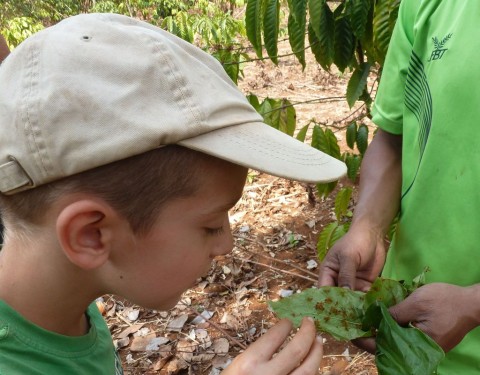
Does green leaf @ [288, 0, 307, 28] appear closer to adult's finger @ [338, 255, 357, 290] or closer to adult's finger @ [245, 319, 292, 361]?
adult's finger @ [338, 255, 357, 290]

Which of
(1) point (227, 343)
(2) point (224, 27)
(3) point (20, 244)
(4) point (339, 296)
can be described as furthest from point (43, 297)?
(2) point (224, 27)

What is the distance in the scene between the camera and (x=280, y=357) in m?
0.99

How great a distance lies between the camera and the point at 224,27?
3.83 metres

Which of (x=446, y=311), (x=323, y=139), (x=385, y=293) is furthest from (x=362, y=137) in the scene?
(x=446, y=311)

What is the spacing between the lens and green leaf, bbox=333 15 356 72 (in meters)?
2.01

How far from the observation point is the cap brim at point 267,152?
3.00 feet

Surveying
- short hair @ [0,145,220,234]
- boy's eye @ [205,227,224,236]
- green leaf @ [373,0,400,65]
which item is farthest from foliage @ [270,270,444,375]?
green leaf @ [373,0,400,65]

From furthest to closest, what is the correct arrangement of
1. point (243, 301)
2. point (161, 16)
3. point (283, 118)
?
1. point (161, 16)
2. point (243, 301)
3. point (283, 118)

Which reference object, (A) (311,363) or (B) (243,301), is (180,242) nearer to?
(A) (311,363)

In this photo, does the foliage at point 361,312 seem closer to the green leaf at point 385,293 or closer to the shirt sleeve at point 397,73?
the green leaf at point 385,293

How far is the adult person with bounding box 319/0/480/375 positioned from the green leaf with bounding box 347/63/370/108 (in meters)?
0.66

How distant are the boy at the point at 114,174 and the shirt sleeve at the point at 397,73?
0.42m

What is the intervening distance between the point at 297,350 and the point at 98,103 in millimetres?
626

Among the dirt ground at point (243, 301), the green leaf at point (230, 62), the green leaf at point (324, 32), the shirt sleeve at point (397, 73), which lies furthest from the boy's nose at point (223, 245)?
the dirt ground at point (243, 301)
